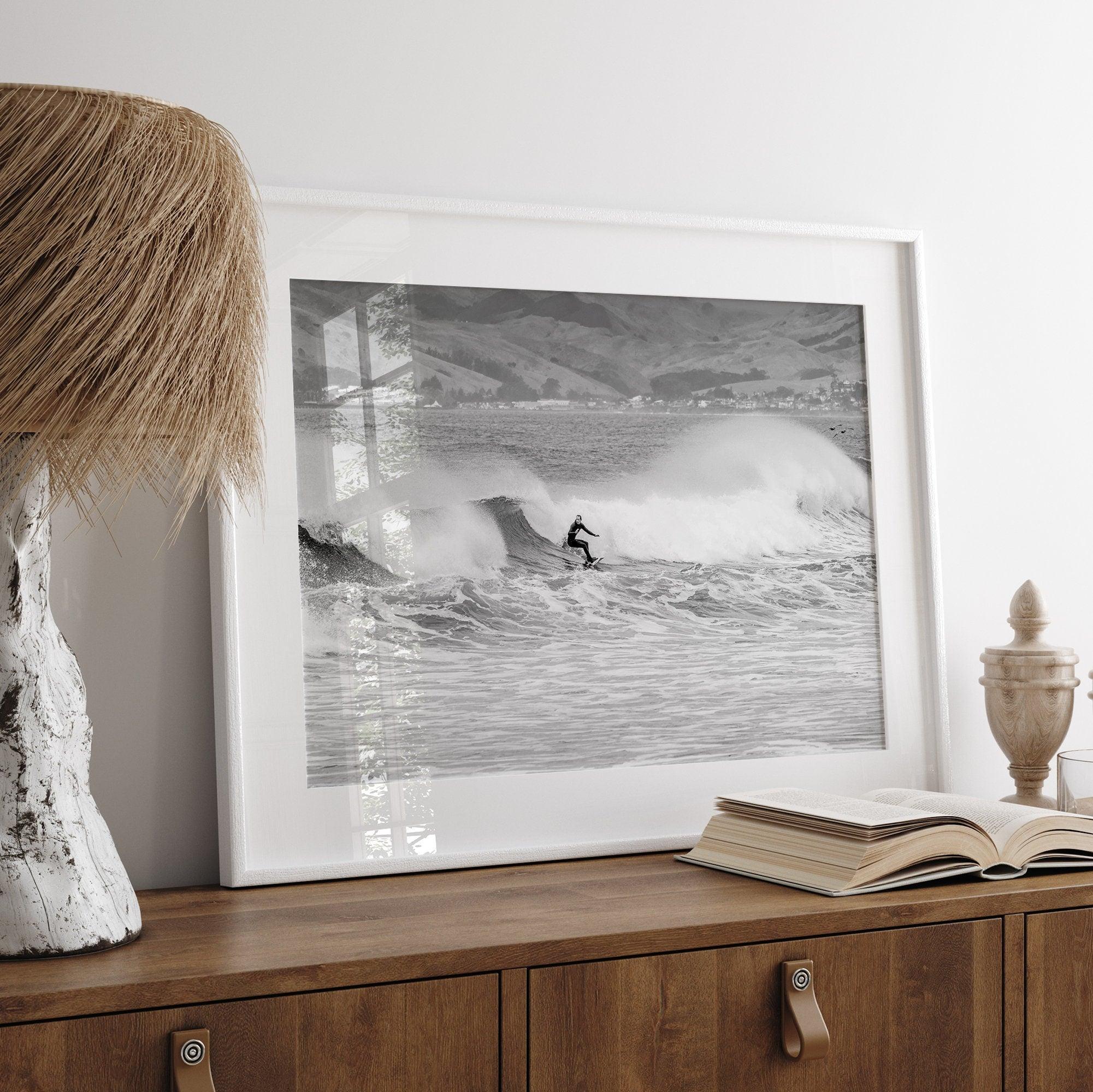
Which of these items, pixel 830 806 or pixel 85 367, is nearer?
pixel 85 367

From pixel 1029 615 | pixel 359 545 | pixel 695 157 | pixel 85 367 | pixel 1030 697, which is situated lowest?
pixel 1030 697

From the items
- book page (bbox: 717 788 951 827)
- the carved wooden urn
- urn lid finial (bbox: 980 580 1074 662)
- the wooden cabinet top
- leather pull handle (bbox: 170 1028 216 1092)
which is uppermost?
urn lid finial (bbox: 980 580 1074 662)

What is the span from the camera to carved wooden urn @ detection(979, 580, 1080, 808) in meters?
1.44

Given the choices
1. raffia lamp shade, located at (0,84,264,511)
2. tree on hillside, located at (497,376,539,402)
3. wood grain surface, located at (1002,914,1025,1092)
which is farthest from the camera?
tree on hillside, located at (497,376,539,402)

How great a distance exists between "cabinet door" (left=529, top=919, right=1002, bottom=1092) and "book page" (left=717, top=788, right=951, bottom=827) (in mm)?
113

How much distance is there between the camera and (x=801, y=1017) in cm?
104

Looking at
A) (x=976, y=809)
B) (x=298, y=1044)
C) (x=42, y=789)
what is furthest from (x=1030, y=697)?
(x=42, y=789)

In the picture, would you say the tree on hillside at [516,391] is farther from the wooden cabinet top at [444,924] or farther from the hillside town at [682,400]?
the wooden cabinet top at [444,924]

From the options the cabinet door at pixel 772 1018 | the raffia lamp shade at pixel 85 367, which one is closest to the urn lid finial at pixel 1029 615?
the cabinet door at pixel 772 1018

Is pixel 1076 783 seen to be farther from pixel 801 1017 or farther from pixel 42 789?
pixel 42 789

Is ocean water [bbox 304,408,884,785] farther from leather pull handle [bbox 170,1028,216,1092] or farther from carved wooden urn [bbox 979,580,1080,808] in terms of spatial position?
leather pull handle [bbox 170,1028,216,1092]

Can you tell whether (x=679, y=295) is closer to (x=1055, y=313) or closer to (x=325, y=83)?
(x=325, y=83)

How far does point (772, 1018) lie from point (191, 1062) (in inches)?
20.4

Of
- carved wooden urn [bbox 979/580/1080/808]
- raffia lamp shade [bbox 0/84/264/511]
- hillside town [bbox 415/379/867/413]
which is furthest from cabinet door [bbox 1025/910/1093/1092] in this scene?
raffia lamp shade [bbox 0/84/264/511]
